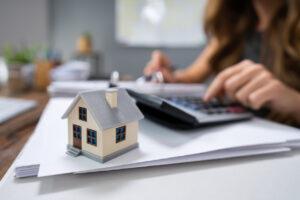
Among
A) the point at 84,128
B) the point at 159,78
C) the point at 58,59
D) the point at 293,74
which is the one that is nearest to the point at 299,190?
the point at 84,128

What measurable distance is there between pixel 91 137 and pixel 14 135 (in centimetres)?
21

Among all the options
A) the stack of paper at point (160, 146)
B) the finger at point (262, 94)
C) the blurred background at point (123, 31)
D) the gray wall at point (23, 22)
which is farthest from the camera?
the blurred background at point (123, 31)

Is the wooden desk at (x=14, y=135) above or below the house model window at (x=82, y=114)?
below

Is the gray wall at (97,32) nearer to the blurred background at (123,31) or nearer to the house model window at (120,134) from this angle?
the blurred background at (123,31)

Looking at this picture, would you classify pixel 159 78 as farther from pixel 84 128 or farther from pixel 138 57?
pixel 138 57

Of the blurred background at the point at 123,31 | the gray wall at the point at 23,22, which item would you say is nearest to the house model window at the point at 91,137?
the gray wall at the point at 23,22

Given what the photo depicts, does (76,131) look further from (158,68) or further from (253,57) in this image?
(253,57)

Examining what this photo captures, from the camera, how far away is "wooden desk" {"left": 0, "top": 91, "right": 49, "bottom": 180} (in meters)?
0.26

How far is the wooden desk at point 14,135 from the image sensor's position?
260 mm

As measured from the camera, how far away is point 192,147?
0.26 m

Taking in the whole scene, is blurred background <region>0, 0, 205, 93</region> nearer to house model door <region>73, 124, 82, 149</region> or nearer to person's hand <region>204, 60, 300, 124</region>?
person's hand <region>204, 60, 300, 124</region>

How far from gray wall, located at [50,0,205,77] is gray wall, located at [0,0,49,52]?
0.41m

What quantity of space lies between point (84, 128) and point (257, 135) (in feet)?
0.82

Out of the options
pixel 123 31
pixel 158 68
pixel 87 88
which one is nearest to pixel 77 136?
pixel 87 88
